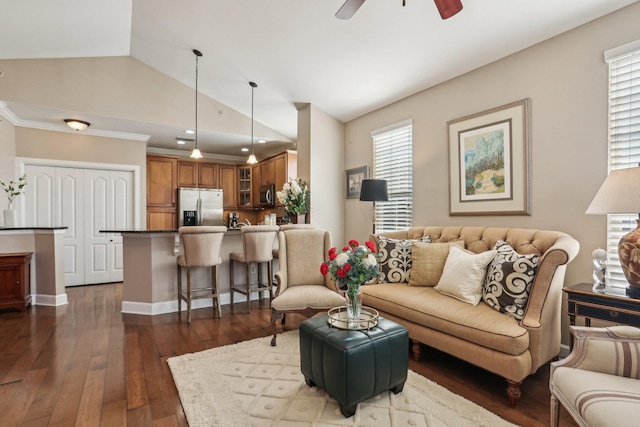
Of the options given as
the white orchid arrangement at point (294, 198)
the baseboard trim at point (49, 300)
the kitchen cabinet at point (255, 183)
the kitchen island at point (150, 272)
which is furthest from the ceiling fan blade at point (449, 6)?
the baseboard trim at point (49, 300)

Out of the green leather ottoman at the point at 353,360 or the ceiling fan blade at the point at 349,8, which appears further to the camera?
the ceiling fan blade at the point at 349,8

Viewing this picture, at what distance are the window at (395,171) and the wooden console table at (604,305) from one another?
212cm

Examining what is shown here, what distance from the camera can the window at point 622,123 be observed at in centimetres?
231

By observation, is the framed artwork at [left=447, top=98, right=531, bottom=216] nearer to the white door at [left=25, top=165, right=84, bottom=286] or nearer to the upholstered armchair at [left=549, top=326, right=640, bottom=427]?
the upholstered armchair at [left=549, top=326, right=640, bottom=427]

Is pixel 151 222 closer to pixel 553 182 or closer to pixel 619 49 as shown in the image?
pixel 553 182

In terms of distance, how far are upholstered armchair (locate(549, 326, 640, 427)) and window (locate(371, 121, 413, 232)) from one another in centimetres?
267

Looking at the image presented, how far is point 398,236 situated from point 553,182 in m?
1.59

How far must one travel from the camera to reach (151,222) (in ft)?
20.8

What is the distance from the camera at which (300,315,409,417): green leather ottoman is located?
185cm

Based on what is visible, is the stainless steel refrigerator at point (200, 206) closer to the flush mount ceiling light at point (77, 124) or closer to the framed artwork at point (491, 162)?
the flush mount ceiling light at point (77, 124)

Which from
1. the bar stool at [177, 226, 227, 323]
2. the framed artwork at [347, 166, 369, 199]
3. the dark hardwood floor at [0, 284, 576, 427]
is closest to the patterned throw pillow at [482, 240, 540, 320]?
the dark hardwood floor at [0, 284, 576, 427]

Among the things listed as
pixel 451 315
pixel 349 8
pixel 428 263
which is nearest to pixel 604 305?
pixel 451 315

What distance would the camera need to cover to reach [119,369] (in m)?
2.52

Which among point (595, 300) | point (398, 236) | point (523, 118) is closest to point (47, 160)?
point (398, 236)
